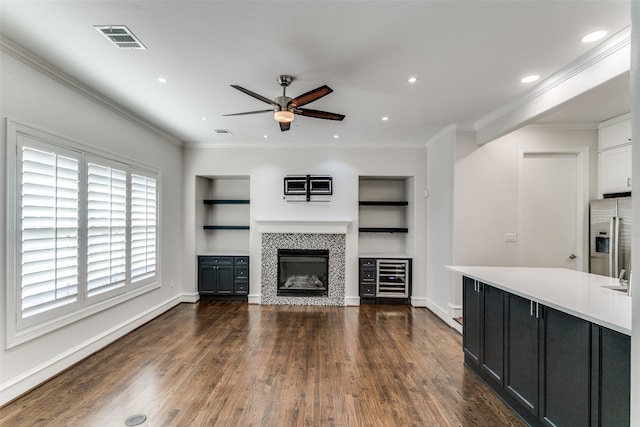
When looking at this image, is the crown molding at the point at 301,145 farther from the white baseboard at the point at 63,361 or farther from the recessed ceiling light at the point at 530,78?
the white baseboard at the point at 63,361

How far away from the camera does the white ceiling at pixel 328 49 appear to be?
2.00 m

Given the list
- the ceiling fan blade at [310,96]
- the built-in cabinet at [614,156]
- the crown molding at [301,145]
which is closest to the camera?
the ceiling fan blade at [310,96]

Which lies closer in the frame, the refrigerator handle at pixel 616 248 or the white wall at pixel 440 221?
the refrigerator handle at pixel 616 248

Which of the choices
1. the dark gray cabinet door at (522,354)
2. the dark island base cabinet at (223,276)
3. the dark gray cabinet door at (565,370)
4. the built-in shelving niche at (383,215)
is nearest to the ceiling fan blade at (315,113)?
the dark gray cabinet door at (522,354)

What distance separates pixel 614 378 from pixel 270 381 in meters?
2.50

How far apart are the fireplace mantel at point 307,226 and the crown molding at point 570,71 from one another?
2876mm

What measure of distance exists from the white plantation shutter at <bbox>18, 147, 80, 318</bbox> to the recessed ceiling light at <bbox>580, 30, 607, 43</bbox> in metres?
4.72

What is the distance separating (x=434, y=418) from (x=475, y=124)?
12.4ft

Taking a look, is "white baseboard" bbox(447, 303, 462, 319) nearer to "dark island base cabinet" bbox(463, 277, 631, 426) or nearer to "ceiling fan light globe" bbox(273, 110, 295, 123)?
"dark island base cabinet" bbox(463, 277, 631, 426)

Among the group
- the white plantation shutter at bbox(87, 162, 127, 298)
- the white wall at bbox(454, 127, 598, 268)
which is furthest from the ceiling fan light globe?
the white wall at bbox(454, 127, 598, 268)

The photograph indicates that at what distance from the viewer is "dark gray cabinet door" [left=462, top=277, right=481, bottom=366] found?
2916 millimetres

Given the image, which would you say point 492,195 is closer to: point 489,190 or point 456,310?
point 489,190

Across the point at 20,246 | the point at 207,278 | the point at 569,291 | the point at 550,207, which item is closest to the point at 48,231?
the point at 20,246

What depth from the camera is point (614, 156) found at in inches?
159
